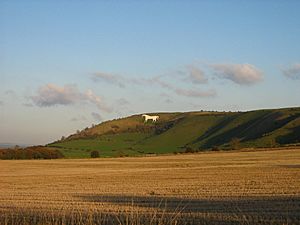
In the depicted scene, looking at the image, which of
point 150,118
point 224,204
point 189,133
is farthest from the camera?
point 150,118

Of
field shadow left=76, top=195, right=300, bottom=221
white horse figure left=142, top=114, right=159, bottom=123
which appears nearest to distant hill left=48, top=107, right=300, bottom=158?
white horse figure left=142, top=114, right=159, bottom=123

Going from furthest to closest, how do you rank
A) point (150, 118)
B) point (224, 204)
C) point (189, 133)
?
point (150, 118), point (189, 133), point (224, 204)

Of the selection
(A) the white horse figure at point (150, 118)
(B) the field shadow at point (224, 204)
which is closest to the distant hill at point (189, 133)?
(A) the white horse figure at point (150, 118)

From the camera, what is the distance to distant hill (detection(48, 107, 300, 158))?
110938 mm

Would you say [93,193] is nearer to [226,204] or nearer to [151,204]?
[151,204]

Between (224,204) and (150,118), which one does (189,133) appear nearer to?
(150,118)

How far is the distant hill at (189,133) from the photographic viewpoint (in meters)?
111

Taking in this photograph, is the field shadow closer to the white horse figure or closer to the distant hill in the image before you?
the distant hill

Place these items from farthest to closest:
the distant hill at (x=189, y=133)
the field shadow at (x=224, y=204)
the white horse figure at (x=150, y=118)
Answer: the white horse figure at (x=150, y=118), the distant hill at (x=189, y=133), the field shadow at (x=224, y=204)

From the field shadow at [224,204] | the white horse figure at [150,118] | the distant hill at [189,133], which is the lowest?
the field shadow at [224,204]

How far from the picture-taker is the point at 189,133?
148m

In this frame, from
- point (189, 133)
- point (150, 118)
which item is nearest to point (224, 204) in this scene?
point (189, 133)

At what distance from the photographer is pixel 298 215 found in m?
16.8

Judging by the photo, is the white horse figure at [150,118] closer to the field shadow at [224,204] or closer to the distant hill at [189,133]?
the distant hill at [189,133]
